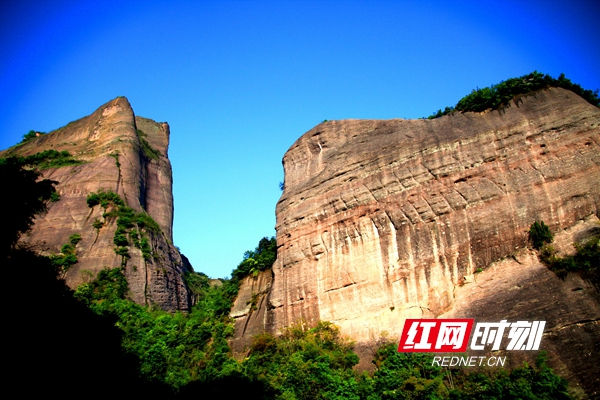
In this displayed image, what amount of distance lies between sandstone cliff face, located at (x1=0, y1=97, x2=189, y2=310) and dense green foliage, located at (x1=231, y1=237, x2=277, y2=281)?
23.1 ft

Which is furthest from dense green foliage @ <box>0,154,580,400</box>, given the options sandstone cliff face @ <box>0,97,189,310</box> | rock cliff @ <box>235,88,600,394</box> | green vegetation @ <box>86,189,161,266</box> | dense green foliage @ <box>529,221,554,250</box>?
dense green foliage @ <box>529,221,554,250</box>

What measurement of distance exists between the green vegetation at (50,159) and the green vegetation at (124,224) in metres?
→ 6.94

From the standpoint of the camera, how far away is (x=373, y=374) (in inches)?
921

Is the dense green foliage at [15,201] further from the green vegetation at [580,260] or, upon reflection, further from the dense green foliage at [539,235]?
the green vegetation at [580,260]

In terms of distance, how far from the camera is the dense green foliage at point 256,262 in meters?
34.8

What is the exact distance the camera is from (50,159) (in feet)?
157

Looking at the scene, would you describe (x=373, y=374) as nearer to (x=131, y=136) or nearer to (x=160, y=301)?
(x=160, y=301)

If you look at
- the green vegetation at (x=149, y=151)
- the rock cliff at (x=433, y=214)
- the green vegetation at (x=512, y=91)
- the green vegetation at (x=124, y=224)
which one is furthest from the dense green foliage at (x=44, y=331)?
the green vegetation at (x=149, y=151)

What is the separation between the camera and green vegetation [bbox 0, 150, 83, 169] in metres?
46.5

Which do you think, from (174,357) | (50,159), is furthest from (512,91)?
(50,159)

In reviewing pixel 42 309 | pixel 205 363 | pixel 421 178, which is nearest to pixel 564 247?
pixel 421 178

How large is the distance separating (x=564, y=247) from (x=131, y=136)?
40421 millimetres

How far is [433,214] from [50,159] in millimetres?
37485

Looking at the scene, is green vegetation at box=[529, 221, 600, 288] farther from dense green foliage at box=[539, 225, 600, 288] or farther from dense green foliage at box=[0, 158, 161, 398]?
dense green foliage at box=[0, 158, 161, 398]
